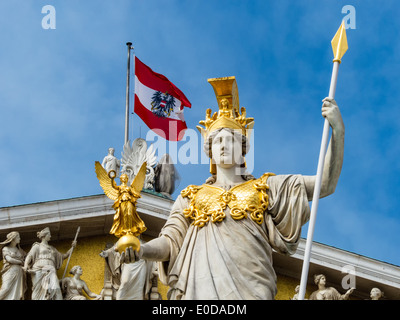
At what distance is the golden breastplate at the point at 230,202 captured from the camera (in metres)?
13.6

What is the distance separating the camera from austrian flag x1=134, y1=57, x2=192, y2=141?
29.5 metres

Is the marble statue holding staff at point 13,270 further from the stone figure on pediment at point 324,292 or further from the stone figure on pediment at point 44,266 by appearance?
the stone figure on pediment at point 324,292

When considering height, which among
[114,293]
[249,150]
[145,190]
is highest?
[249,150]

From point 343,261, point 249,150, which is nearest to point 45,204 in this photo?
point 343,261

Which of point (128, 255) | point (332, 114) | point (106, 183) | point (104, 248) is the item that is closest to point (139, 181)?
point (106, 183)

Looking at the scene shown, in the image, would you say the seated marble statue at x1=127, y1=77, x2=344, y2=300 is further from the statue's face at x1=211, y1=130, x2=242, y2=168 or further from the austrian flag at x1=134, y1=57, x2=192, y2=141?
the austrian flag at x1=134, y1=57, x2=192, y2=141

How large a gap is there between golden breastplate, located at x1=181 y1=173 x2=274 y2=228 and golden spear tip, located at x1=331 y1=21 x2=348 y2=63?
Result: 1.53 metres

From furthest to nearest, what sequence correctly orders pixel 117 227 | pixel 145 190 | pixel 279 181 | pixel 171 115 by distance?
pixel 171 115, pixel 145 190, pixel 279 181, pixel 117 227

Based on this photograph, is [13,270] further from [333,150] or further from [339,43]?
[339,43]

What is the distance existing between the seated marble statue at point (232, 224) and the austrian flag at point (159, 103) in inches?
587

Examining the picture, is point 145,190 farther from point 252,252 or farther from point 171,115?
point 252,252

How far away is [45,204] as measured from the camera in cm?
2473

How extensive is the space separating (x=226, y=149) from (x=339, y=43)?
5.63 feet
